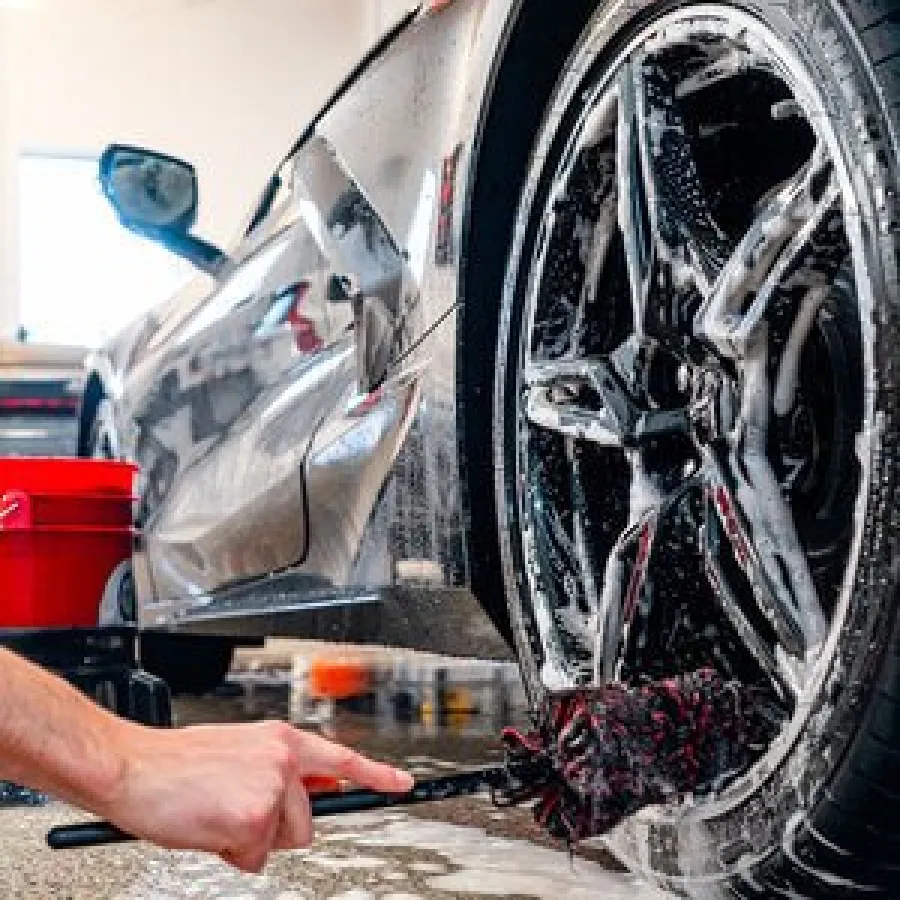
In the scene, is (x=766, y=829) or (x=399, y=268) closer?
(x=766, y=829)

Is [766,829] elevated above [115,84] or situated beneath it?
situated beneath

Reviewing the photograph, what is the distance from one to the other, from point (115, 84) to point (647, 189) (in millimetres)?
7308

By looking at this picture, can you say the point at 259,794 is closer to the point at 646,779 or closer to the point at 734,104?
the point at 646,779

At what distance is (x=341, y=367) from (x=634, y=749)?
33.8 inches

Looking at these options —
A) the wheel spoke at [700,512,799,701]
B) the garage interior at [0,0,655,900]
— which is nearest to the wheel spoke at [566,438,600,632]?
the wheel spoke at [700,512,799,701]

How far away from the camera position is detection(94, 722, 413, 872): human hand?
0.83 meters

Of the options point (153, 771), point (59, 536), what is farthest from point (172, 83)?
point (153, 771)

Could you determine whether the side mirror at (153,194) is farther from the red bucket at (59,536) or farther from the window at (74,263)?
the window at (74,263)

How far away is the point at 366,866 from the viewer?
1.84 m

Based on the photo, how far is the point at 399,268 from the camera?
1.63 m

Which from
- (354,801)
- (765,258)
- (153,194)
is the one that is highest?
(153,194)

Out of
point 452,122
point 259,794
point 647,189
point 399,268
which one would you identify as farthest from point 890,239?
point 399,268

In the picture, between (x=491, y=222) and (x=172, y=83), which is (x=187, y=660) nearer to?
(x=491, y=222)

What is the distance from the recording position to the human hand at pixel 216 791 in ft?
2.71
